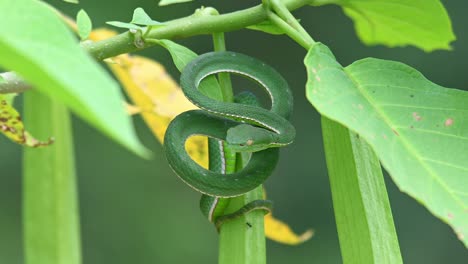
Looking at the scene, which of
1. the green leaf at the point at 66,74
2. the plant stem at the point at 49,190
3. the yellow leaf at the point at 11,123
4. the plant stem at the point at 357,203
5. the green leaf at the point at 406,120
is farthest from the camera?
the plant stem at the point at 49,190

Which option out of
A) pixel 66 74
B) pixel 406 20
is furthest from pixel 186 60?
pixel 66 74

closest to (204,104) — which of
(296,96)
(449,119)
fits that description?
(449,119)

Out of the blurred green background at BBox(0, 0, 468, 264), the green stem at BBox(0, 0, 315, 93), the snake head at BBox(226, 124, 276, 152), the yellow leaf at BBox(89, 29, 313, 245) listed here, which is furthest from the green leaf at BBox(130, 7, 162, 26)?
the blurred green background at BBox(0, 0, 468, 264)

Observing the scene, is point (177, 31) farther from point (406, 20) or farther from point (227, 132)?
point (406, 20)

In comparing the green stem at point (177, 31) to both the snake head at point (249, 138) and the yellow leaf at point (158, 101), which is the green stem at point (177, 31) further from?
the yellow leaf at point (158, 101)

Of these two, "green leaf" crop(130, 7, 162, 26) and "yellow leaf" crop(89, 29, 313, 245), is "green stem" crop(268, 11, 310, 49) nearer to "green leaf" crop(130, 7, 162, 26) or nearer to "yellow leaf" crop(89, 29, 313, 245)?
"green leaf" crop(130, 7, 162, 26)

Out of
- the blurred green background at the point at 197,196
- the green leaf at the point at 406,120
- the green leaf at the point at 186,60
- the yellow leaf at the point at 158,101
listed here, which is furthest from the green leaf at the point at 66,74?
the blurred green background at the point at 197,196
